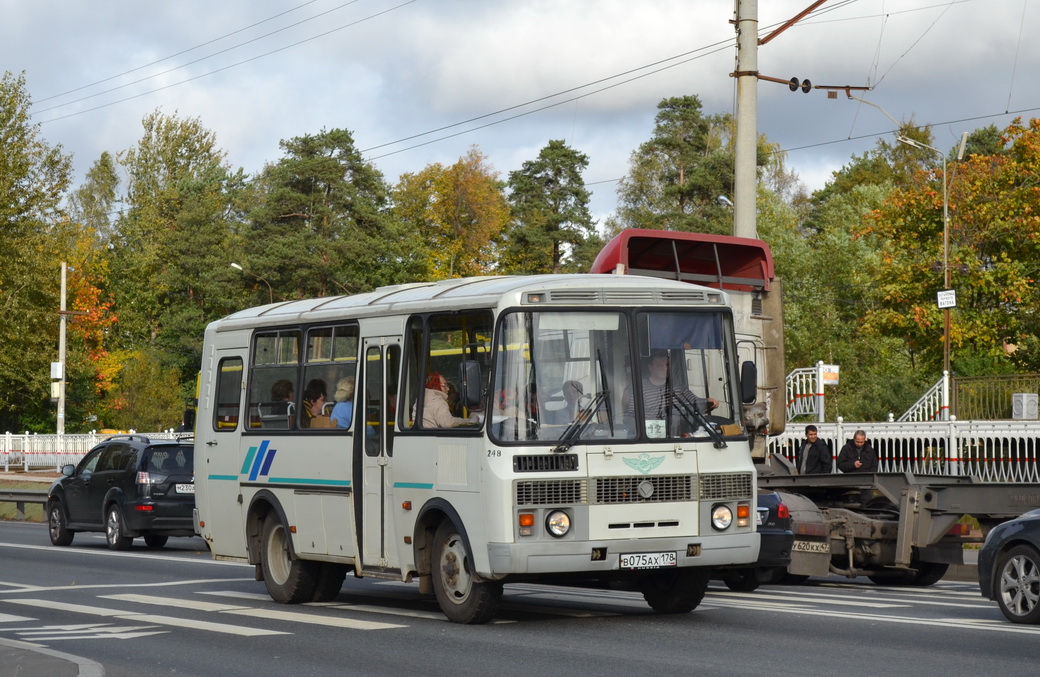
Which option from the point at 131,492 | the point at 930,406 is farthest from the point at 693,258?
the point at 930,406

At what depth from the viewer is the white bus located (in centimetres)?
1159

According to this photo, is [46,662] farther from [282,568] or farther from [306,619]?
[282,568]

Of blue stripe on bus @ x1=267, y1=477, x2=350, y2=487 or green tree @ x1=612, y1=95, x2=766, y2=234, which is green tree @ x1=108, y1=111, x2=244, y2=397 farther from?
blue stripe on bus @ x1=267, y1=477, x2=350, y2=487

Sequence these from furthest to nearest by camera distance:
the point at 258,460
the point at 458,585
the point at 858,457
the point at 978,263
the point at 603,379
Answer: the point at 978,263 → the point at 858,457 → the point at 258,460 → the point at 458,585 → the point at 603,379

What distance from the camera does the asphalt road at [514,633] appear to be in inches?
394

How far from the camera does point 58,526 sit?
25.6 metres

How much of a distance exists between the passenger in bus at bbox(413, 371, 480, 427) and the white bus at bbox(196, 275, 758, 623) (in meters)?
0.03

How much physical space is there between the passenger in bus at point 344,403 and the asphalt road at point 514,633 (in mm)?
1723

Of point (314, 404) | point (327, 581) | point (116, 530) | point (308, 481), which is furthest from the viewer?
point (116, 530)

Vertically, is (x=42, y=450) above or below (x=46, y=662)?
above

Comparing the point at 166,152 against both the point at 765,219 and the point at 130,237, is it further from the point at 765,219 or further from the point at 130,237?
the point at 765,219

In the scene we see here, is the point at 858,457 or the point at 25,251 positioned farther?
the point at 25,251

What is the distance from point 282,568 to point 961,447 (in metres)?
15.5

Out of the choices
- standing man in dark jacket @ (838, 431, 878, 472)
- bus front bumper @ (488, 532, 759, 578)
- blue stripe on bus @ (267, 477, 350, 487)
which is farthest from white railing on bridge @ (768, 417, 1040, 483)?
bus front bumper @ (488, 532, 759, 578)
